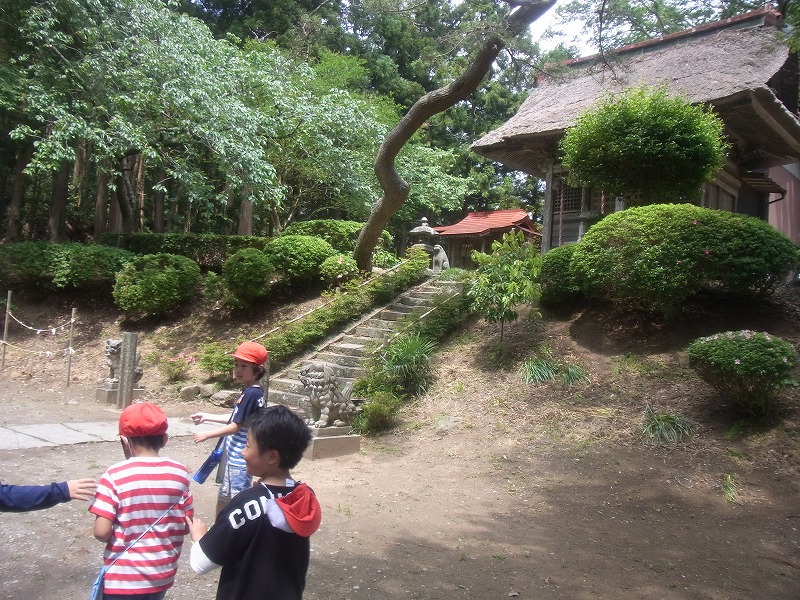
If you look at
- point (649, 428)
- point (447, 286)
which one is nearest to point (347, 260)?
point (447, 286)

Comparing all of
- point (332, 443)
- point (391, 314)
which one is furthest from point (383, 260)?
point (332, 443)

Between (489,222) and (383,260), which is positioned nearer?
(383,260)

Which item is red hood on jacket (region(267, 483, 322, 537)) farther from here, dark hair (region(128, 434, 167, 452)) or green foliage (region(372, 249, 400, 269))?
green foliage (region(372, 249, 400, 269))

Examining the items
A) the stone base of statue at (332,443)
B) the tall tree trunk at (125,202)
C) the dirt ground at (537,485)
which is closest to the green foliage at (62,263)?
the tall tree trunk at (125,202)

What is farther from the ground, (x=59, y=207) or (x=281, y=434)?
(x=59, y=207)

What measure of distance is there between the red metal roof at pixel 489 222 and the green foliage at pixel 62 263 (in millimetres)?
13067

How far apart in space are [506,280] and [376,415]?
3.32m

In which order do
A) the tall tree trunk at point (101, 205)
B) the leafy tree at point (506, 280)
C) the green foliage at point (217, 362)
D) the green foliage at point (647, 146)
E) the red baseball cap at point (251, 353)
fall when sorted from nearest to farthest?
the red baseball cap at point (251, 353) < the green foliage at point (647, 146) < the leafy tree at point (506, 280) < the green foliage at point (217, 362) < the tall tree trunk at point (101, 205)

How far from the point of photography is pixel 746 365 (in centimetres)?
721

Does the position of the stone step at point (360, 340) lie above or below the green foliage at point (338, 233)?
below

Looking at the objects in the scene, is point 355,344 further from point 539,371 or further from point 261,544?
point 261,544

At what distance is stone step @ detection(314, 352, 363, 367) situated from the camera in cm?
1173

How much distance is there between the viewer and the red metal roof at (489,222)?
25.0m

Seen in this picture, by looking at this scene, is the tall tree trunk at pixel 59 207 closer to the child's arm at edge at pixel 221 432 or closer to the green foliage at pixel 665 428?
the green foliage at pixel 665 428
